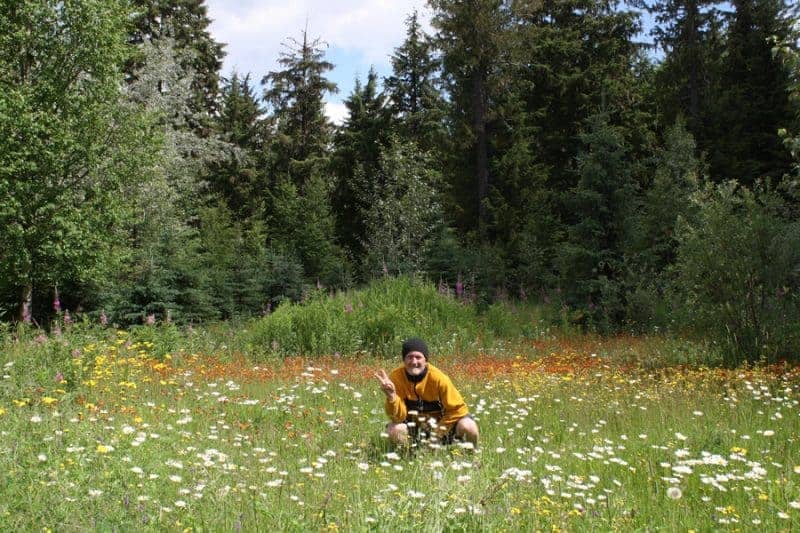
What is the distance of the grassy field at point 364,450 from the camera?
3.37m

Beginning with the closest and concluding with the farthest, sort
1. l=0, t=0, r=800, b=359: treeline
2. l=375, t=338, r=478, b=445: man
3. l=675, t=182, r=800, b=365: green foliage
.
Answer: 1. l=375, t=338, r=478, b=445: man
2. l=675, t=182, r=800, b=365: green foliage
3. l=0, t=0, r=800, b=359: treeline

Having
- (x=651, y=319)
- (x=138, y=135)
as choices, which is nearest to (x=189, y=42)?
(x=138, y=135)

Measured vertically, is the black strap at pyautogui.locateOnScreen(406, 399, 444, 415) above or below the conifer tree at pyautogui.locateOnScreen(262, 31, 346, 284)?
below

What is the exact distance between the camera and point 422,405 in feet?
18.0

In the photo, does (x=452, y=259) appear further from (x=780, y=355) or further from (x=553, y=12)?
(x=553, y=12)

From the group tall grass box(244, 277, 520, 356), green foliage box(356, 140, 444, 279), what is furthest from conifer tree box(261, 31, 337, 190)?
tall grass box(244, 277, 520, 356)

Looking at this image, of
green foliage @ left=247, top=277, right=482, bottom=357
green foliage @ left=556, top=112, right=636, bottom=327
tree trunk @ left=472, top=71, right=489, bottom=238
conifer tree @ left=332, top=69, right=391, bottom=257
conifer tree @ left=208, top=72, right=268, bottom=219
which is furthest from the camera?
conifer tree @ left=208, top=72, right=268, bottom=219

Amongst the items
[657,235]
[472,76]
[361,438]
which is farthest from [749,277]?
[472,76]

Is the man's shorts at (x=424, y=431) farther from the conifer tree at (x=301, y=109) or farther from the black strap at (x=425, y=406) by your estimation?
the conifer tree at (x=301, y=109)

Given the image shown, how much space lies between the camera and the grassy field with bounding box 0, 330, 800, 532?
337 cm

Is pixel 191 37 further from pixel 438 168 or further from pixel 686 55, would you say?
pixel 686 55

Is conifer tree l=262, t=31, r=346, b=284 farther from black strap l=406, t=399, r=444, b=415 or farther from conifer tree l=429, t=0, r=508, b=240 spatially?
black strap l=406, t=399, r=444, b=415

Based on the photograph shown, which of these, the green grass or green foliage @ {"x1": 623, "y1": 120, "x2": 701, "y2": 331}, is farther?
green foliage @ {"x1": 623, "y1": 120, "x2": 701, "y2": 331}

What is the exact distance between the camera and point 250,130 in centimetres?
3553
